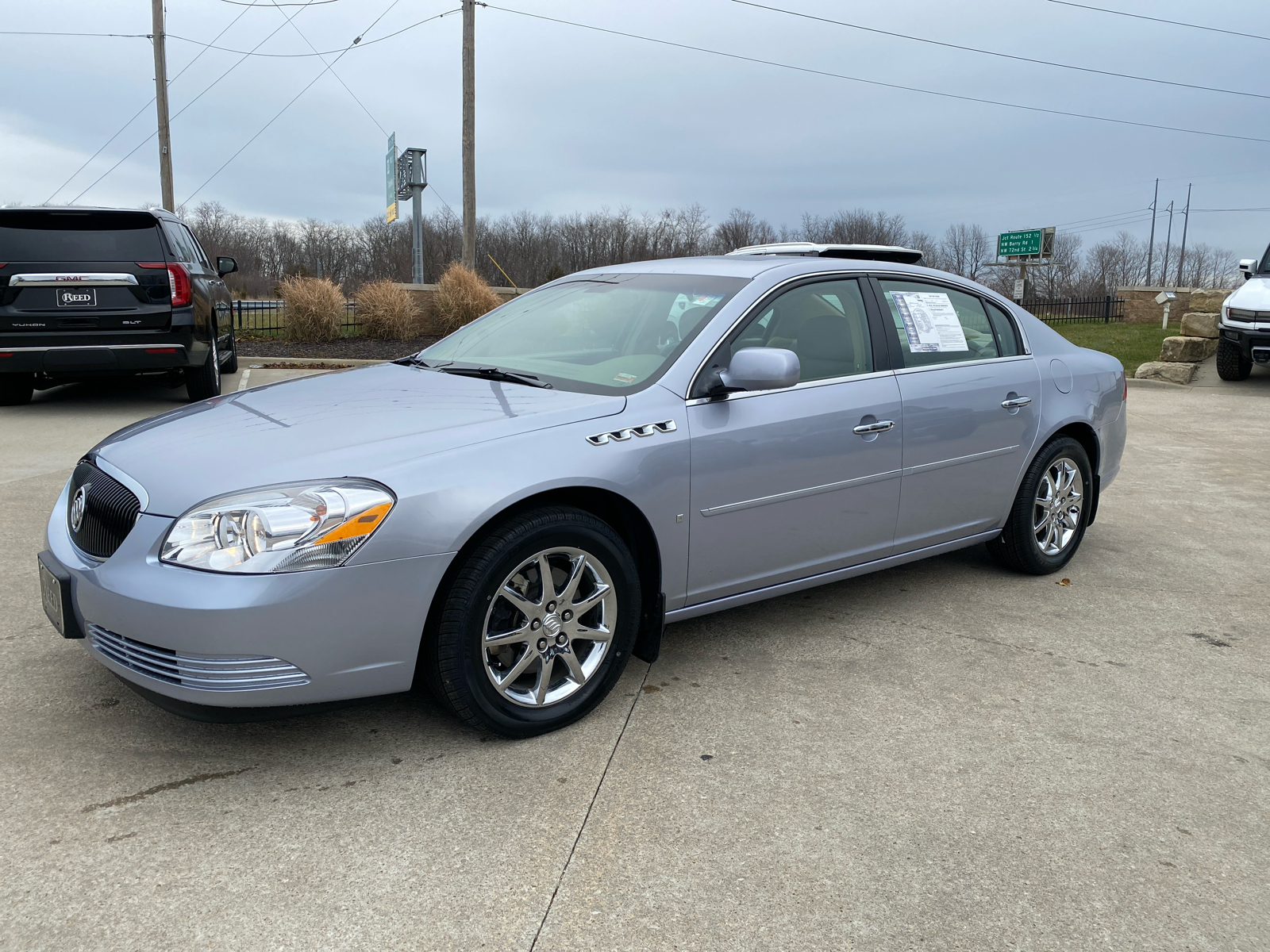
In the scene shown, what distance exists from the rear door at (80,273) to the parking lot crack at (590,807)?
6.84 m

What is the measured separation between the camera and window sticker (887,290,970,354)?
14.1ft

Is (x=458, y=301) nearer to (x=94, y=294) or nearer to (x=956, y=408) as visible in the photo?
(x=94, y=294)

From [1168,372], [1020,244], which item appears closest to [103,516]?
[1168,372]

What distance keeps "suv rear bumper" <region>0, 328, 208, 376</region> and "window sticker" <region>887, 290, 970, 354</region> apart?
681 cm

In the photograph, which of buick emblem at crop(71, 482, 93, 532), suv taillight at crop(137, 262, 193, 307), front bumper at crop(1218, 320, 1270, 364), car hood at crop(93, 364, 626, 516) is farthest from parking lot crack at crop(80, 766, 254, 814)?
front bumper at crop(1218, 320, 1270, 364)

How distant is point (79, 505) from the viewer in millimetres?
3219

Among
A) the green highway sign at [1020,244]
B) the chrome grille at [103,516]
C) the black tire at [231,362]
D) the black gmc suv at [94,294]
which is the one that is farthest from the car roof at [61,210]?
the green highway sign at [1020,244]

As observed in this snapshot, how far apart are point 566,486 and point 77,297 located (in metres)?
7.15

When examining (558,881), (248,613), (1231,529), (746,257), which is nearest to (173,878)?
(248,613)

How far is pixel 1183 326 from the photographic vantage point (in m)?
16.9

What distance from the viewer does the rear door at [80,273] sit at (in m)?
8.31

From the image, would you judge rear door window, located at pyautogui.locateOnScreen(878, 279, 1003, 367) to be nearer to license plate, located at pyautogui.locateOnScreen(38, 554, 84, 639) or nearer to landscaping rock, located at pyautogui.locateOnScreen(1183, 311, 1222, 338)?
license plate, located at pyautogui.locateOnScreen(38, 554, 84, 639)

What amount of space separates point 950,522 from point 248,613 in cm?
300

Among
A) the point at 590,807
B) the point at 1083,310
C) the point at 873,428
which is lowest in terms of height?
the point at 590,807
